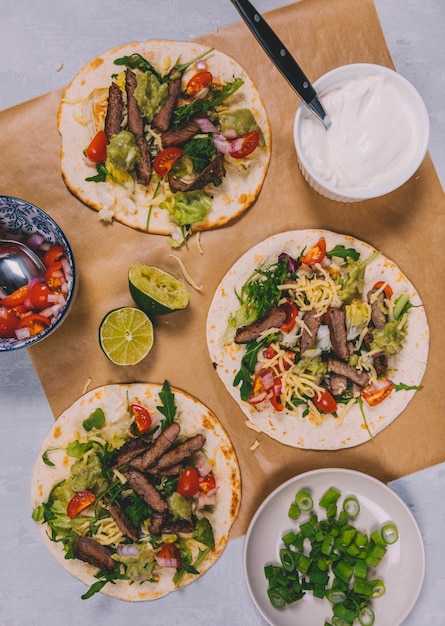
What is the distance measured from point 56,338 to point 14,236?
736 mm

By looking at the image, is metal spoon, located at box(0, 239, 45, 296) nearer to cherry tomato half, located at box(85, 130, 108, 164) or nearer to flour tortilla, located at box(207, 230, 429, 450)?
cherry tomato half, located at box(85, 130, 108, 164)

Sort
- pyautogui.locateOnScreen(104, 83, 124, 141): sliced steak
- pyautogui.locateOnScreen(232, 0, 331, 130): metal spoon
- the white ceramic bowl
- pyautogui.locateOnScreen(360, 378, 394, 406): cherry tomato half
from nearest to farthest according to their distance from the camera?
pyautogui.locateOnScreen(232, 0, 331, 130): metal spoon
the white ceramic bowl
pyautogui.locateOnScreen(104, 83, 124, 141): sliced steak
pyautogui.locateOnScreen(360, 378, 394, 406): cherry tomato half

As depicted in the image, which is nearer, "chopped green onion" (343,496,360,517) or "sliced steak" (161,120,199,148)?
"sliced steak" (161,120,199,148)

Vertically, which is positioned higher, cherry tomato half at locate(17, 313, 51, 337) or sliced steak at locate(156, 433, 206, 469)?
cherry tomato half at locate(17, 313, 51, 337)

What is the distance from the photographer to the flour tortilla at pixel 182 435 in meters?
3.88

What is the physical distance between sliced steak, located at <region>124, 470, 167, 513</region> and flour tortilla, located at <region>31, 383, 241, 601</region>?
33 cm

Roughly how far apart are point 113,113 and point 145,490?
2.45 m

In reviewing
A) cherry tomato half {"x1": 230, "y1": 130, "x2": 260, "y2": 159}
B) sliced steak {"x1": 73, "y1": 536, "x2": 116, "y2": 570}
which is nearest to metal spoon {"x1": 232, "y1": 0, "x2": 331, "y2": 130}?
cherry tomato half {"x1": 230, "y1": 130, "x2": 260, "y2": 159}

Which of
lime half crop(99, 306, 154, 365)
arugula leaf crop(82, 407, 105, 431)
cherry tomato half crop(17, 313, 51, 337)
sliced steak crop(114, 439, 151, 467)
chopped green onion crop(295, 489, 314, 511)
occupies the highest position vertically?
cherry tomato half crop(17, 313, 51, 337)

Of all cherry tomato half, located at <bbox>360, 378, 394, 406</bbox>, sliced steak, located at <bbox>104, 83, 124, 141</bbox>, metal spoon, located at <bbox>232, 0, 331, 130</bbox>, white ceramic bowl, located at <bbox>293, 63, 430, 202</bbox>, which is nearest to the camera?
metal spoon, located at <bbox>232, 0, 331, 130</bbox>

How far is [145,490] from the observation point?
374 centimetres

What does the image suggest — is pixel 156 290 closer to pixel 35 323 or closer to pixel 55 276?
pixel 55 276

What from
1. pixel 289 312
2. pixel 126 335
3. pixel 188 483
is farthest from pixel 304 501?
pixel 126 335

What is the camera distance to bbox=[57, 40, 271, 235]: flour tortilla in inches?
151
